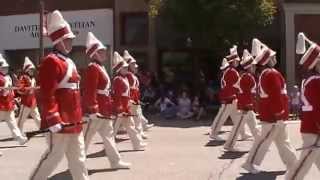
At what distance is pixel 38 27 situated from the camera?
29.0m

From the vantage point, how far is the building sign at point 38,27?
27.7 metres

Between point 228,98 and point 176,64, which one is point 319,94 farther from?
point 176,64

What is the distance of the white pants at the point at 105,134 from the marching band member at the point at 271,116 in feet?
6.65

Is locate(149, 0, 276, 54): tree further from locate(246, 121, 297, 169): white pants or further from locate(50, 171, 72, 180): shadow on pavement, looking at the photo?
locate(50, 171, 72, 180): shadow on pavement

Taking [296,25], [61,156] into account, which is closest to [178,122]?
[296,25]

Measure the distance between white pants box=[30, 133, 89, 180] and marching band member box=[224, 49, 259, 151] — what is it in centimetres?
544

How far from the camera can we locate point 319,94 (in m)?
8.21

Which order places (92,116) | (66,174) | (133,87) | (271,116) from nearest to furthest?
(271,116) → (66,174) → (92,116) → (133,87)

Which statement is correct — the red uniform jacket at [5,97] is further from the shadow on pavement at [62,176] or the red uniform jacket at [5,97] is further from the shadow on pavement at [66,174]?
the shadow on pavement at [62,176]

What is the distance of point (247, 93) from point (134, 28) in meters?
15.0

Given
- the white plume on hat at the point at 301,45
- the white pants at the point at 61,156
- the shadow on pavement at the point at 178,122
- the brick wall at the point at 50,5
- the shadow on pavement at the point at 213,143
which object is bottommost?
the shadow on pavement at the point at 178,122

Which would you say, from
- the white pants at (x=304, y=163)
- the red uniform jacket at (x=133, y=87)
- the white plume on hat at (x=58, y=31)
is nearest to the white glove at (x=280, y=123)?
the white pants at (x=304, y=163)

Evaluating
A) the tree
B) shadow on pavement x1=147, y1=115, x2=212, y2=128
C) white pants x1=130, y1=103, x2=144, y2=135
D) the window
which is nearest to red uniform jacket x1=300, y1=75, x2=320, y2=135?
white pants x1=130, y1=103, x2=144, y2=135

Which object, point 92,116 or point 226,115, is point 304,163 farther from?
point 226,115
